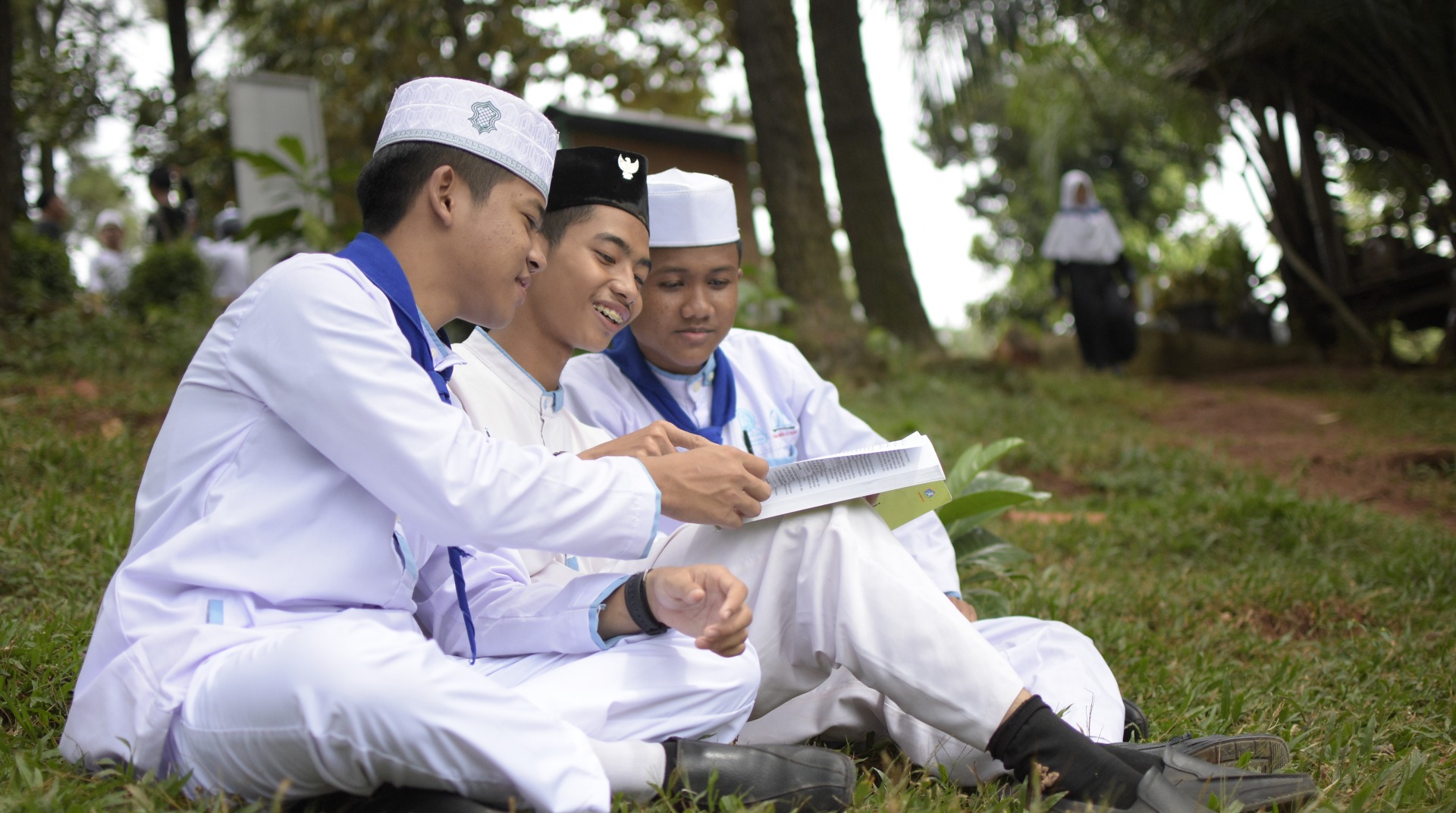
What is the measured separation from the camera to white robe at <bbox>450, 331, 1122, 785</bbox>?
2.18 meters

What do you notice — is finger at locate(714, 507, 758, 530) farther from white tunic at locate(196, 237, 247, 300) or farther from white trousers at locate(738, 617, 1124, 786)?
white tunic at locate(196, 237, 247, 300)

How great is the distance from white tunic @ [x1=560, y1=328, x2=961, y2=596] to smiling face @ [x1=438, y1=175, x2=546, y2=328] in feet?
2.90

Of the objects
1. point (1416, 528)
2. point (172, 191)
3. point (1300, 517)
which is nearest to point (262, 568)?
point (1300, 517)

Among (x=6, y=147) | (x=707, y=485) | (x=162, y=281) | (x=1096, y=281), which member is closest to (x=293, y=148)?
(x=6, y=147)

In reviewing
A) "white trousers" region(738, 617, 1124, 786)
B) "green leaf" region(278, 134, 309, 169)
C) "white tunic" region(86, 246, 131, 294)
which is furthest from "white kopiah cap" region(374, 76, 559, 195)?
"white tunic" region(86, 246, 131, 294)

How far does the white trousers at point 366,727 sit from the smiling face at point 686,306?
4.44 ft

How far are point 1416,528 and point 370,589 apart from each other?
453 cm

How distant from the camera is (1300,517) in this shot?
15.9ft

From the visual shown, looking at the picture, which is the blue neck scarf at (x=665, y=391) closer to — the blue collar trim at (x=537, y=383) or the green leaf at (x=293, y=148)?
the blue collar trim at (x=537, y=383)

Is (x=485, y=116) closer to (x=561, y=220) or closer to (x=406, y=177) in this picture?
(x=406, y=177)

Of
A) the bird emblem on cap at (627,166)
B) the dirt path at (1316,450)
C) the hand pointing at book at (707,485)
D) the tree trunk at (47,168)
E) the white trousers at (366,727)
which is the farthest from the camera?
the tree trunk at (47,168)

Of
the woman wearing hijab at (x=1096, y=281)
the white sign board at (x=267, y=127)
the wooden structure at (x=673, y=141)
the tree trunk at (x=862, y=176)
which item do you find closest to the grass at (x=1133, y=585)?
the white sign board at (x=267, y=127)

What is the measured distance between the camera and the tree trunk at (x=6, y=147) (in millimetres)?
6262

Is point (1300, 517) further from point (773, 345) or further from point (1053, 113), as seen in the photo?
point (1053, 113)
